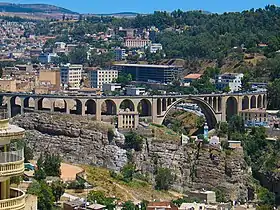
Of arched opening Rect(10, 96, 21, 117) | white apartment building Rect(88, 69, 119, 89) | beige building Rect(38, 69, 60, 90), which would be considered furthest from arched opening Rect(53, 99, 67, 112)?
white apartment building Rect(88, 69, 119, 89)

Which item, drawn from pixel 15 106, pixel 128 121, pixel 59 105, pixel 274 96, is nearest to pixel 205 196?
pixel 128 121

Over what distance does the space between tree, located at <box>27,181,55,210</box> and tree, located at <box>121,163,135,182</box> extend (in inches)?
369

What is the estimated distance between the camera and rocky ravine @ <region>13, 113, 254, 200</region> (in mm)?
35500

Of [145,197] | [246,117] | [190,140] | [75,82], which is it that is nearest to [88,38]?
[75,82]

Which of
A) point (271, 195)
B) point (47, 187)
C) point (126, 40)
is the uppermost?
point (126, 40)

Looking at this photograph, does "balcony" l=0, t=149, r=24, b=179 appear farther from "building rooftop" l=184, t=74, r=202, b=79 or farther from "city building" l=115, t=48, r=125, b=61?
"city building" l=115, t=48, r=125, b=61

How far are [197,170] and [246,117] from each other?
12.2 meters

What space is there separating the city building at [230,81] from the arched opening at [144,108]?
10.5 meters

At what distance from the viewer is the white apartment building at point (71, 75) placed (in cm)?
6706

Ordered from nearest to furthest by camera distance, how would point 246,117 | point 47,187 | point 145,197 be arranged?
1. point 47,187
2. point 145,197
3. point 246,117

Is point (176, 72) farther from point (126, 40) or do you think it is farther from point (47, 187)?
point (47, 187)

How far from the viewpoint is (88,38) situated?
102688 mm

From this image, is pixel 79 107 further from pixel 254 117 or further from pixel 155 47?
pixel 155 47

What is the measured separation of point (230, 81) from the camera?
2240 inches
